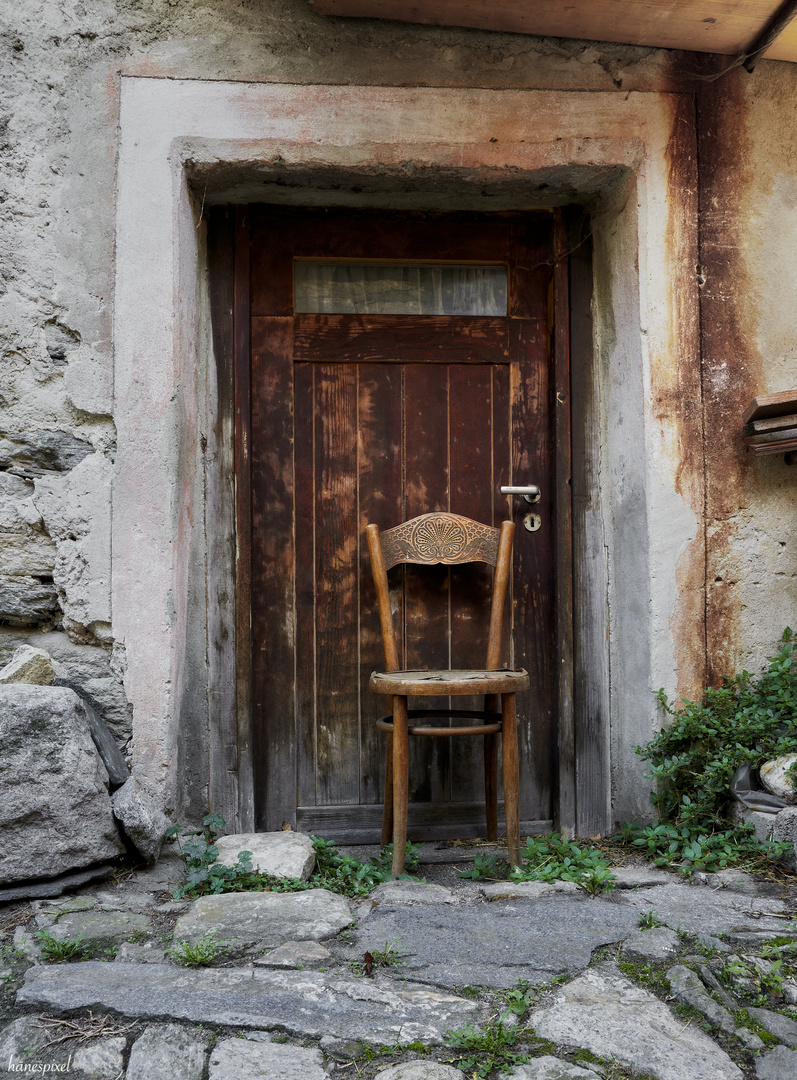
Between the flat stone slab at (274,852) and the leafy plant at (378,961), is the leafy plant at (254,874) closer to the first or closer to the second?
the flat stone slab at (274,852)

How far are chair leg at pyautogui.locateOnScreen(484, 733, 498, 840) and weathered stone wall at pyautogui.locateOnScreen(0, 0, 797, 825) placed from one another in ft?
1.62

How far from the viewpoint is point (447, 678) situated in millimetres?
2223

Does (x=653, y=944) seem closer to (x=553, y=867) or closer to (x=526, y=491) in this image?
(x=553, y=867)

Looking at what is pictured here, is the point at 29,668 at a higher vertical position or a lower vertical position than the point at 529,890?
higher

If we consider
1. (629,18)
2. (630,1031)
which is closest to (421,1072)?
(630,1031)

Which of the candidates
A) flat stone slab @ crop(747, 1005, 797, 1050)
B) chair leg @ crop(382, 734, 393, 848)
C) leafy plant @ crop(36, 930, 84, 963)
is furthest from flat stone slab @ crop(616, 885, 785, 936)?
leafy plant @ crop(36, 930, 84, 963)

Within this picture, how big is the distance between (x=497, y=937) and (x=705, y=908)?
523 millimetres

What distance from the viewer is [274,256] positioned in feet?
8.80

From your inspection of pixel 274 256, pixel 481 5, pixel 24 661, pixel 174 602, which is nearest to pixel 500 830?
pixel 174 602

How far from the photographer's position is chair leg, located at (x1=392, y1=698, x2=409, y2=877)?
7.24 ft

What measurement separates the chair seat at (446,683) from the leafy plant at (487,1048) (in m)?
0.91

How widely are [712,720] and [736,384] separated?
1074mm

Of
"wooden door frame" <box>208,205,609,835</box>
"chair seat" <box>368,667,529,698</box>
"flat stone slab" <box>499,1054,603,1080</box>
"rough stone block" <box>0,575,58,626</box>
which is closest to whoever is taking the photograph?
"flat stone slab" <box>499,1054,603,1080</box>

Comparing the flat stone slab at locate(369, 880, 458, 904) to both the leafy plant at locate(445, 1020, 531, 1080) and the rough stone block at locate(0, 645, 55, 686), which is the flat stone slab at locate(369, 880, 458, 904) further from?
the rough stone block at locate(0, 645, 55, 686)
